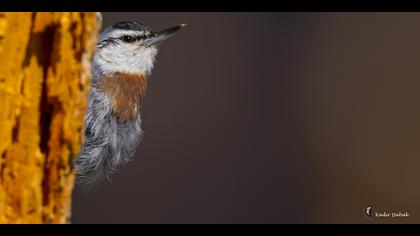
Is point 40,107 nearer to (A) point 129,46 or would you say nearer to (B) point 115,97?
(B) point 115,97

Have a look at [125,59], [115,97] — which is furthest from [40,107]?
[125,59]

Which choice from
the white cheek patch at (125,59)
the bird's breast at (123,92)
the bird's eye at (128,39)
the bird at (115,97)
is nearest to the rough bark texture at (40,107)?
the bird at (115,97)

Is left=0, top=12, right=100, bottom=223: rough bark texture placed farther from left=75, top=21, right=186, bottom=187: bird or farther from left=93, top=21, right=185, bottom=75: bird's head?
left=93, top=21, right=185, bottom=75: bird's head

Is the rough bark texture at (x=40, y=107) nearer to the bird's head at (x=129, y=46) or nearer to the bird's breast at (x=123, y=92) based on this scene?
the bird's breast at (x=123, y=92)

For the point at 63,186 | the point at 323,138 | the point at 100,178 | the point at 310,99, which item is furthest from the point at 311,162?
the point at 63,186

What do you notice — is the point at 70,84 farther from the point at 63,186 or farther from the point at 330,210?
the point at 330,210

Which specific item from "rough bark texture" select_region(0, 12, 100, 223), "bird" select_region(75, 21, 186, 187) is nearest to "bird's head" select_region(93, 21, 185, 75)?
"bird" select_region(75, 21, 186, 187)
